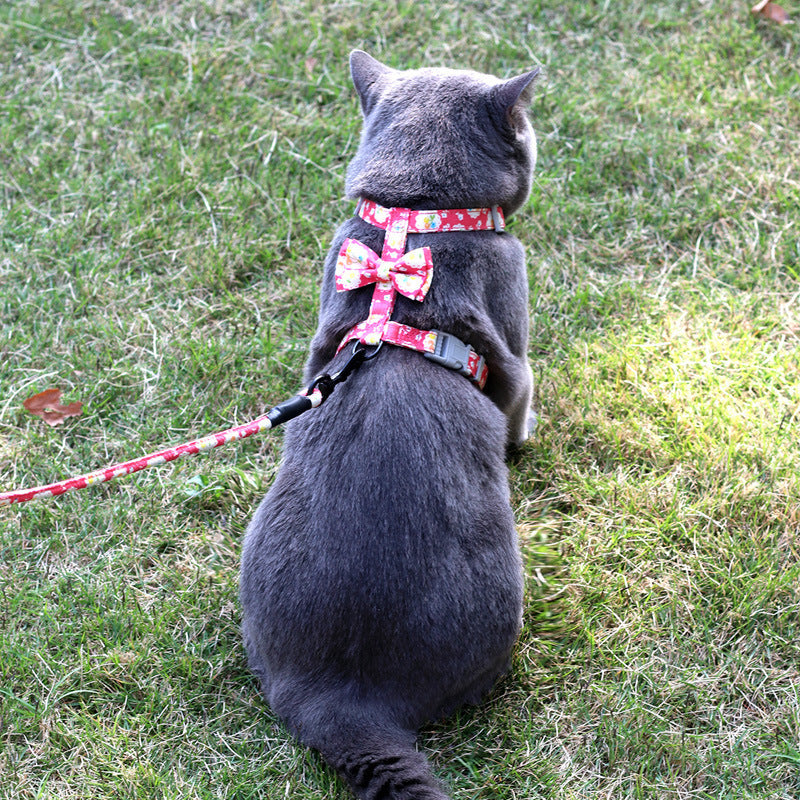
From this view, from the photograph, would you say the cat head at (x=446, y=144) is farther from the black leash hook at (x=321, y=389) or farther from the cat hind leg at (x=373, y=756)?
the cat hind leg at (x=373, y=756)

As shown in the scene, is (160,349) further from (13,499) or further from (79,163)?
(13,499)

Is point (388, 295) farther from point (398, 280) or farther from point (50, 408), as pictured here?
point (50, 408)

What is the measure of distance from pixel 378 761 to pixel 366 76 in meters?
1.91

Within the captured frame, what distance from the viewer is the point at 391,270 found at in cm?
220

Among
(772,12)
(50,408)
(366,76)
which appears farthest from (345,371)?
(772,12)

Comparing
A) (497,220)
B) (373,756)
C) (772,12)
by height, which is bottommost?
(373,756)

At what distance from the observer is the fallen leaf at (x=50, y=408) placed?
2.96 m

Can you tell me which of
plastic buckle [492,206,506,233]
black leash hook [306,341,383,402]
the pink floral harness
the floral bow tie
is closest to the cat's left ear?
plastic buckle [492,206,506,233]

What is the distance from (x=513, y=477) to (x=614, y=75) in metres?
2.13

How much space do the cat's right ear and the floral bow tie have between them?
0.63 metres

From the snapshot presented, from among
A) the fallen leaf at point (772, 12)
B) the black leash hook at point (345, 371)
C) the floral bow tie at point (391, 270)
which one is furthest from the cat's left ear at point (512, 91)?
the fallen leaf at point (772, 12)

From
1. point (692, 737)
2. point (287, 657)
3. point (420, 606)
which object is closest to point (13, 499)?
point (287, 657)

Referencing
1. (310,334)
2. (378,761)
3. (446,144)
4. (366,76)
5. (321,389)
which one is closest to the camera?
(378,761)

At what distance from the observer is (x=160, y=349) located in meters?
3.19
